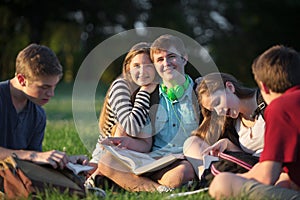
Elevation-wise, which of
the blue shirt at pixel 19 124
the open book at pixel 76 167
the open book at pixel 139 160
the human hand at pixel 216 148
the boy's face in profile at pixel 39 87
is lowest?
the open book at pixel 139 160

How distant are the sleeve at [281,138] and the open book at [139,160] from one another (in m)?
1.27

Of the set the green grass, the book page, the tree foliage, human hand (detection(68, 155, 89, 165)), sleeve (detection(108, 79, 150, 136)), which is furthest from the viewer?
the tree foliage

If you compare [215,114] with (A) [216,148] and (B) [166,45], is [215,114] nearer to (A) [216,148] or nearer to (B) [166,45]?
(A) [216,148]

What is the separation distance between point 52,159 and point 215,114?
1.32 meters

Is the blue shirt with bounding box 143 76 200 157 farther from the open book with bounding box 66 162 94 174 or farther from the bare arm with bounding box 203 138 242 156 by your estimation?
the open book with bounding box 66 162 94 174

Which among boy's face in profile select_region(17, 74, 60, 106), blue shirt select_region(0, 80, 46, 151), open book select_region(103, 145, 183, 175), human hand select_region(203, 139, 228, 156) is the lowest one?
open book select_region(103, 145, 183, 175)

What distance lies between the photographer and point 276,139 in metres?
3.59

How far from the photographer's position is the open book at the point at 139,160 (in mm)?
4789

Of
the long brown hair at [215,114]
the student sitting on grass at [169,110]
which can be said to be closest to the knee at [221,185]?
the long brown hair at [215,114]

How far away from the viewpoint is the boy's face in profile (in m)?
4.46

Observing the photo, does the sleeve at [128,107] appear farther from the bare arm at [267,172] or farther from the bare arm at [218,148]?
the bare arm at [267,172]

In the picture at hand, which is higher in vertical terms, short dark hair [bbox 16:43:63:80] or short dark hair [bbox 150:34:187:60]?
short dark hair [bbox 150:34:187:60]

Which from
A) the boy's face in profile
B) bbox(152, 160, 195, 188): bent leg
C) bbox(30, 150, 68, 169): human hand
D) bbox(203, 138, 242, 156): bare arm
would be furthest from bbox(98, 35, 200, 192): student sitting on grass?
bbox(30, 150, 68, 169): human hand

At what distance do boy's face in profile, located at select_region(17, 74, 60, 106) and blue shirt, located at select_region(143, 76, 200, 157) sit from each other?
0.93m
